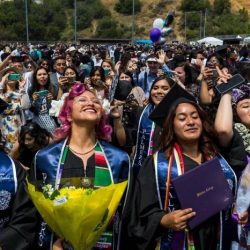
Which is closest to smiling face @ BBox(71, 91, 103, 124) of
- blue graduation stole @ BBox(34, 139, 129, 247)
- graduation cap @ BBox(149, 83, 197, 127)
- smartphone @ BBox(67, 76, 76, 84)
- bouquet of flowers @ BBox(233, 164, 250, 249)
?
blue graduation stole @ BBox(34, 139, 129, 247)

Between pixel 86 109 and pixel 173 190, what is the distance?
2.73ft

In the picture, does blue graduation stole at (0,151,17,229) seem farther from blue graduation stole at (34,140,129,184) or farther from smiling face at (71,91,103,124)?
smiling face at (71,91,103,124)

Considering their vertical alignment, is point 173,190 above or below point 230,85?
below

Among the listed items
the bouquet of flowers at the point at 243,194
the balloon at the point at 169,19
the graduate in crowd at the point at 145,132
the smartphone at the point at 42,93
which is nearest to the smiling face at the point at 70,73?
the smartphone at the point at 42,93

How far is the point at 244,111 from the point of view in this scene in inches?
150

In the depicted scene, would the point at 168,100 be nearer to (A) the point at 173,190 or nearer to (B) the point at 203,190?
(A) the point at 173,190

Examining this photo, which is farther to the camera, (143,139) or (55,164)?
(143,139)

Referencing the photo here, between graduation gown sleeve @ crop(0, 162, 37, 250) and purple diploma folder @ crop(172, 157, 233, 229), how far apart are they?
0.92 m

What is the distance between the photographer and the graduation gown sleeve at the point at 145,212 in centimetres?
306

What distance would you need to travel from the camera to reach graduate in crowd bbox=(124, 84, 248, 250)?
3.07 meters

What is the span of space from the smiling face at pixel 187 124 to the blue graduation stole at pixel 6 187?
107cm

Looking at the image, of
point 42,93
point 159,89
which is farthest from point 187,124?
point 42,93

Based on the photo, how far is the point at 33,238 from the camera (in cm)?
310

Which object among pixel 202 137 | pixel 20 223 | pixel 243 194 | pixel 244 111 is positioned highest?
pixel 244 111
